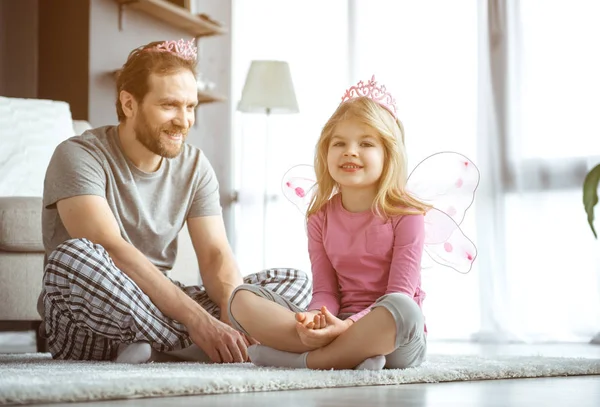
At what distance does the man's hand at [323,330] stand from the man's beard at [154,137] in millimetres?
674

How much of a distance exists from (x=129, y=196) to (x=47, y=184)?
0.61ft

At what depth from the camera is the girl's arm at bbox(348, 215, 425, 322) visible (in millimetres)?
1638

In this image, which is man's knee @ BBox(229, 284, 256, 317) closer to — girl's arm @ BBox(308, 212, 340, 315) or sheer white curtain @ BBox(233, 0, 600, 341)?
girl's arm @ BBox(308, 212, 340, 315)

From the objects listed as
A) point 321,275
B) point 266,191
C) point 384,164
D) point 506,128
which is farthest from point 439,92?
point 321,275

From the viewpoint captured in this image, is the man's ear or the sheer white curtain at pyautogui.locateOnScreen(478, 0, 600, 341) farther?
the sheer white curtain at pyautogui.locateOnScreen(478, 0, 600, 341)

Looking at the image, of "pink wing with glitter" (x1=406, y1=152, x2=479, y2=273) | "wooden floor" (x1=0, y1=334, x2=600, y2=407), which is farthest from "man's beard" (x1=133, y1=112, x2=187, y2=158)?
"wooden floor" (x1=0, y1=334, x2=600, y2=407)

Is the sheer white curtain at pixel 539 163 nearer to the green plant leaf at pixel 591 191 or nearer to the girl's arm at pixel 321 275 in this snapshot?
the girl's arm at pixel 321 275

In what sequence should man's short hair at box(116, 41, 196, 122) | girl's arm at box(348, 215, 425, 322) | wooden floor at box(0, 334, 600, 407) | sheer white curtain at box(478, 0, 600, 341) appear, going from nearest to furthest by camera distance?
wooden floor at box(0, 334, 600, 407) → girl's arm at box(348, 215, 425, 322) → man's short hair at box(116, 41, 196, 122) → sheer white curtain at box(478, 0, 600, 341)

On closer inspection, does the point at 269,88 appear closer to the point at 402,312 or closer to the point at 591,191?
the point at 402,312

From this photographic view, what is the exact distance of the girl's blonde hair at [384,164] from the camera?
5.74ft

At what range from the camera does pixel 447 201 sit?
1948 millimetres

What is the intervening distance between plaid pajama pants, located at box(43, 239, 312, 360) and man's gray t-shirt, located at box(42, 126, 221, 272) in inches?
8.1

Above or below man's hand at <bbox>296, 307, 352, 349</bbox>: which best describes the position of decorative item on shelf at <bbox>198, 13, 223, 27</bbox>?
above

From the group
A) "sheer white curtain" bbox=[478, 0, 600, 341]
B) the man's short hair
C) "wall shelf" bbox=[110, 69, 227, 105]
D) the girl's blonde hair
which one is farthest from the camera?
"wall shelf" bbox=[110, 69, 227, 105]
